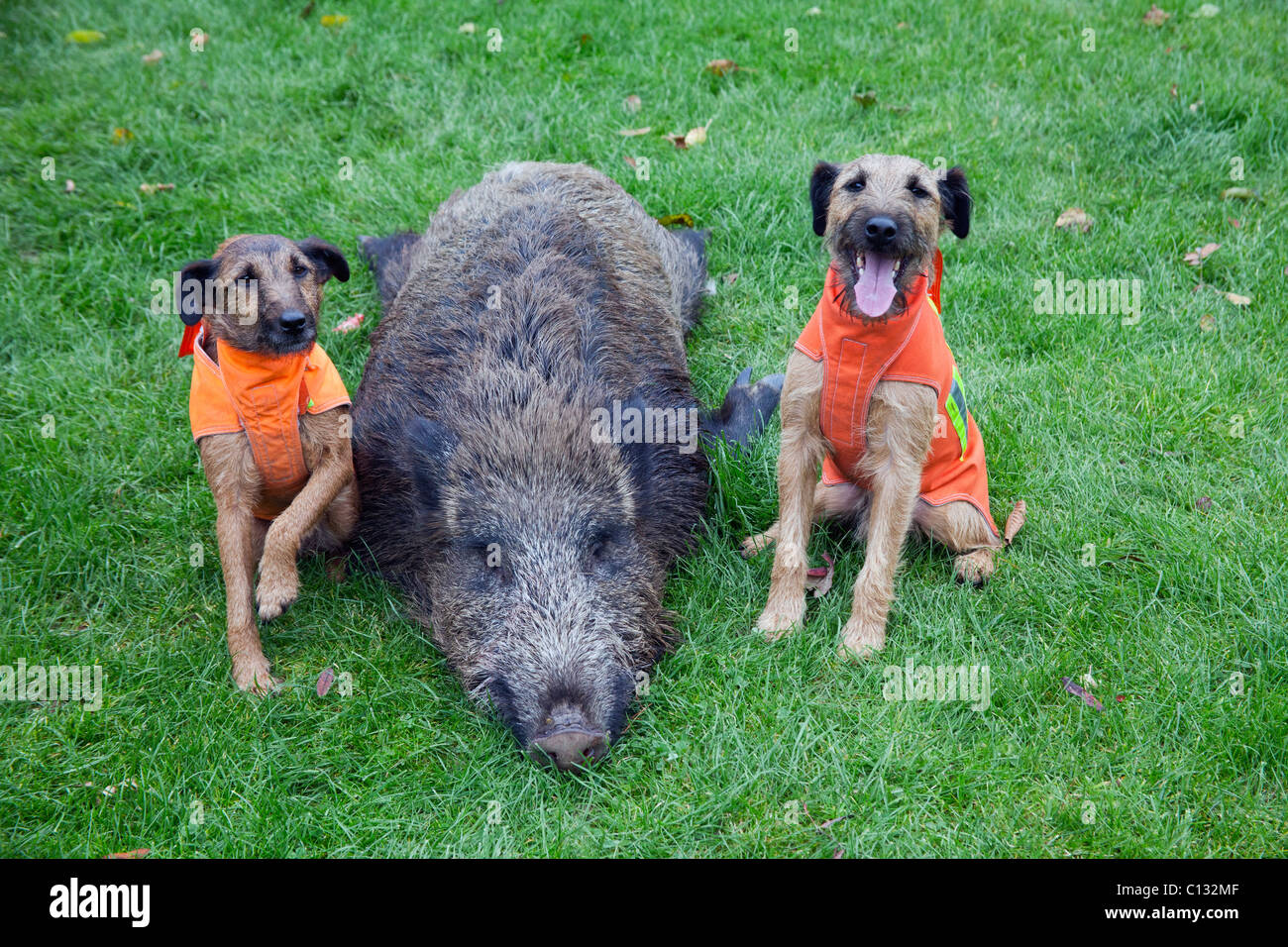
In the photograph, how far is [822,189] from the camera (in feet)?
13.9

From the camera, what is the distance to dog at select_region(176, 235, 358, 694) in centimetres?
405

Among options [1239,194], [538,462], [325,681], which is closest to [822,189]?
[538,462]

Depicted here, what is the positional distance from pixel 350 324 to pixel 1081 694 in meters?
4.74

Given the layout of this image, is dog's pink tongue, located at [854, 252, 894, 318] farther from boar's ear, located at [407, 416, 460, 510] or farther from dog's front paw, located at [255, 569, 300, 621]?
dog's front paw, located at [255, 569, 300, 621]

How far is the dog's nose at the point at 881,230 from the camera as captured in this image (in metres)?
3.70

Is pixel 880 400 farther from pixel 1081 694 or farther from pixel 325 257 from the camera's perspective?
pixel 325 257

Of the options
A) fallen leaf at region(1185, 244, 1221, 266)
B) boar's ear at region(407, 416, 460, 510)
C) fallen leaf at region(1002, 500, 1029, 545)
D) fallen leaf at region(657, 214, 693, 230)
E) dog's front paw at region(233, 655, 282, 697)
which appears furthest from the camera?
fallen leaf at region(657, 214, 693, 230)

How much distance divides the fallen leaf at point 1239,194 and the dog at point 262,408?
5.90m

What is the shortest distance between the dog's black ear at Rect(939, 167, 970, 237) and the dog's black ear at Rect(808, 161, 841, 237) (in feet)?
1.44

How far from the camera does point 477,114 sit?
817 cm

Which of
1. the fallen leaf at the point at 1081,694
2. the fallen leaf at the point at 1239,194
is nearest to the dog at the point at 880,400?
the fallen leaf at the point at 1081,694

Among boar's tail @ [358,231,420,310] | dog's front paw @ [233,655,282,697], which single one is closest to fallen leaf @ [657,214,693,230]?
boar's tail @ [358,231,420,310]

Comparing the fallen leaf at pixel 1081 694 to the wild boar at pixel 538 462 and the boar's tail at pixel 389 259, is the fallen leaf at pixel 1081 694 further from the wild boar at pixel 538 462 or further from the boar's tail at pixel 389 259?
the boar's tail at pixel 389 259

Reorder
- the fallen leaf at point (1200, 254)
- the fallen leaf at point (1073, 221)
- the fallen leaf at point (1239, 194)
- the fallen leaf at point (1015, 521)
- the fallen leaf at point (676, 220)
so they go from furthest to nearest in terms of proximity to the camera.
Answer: the fallen leaf at point (676, 220)
the fallen leaf at point (1239, 194)
the fallen leaf at point (1073, 221)
the fallen leaf at point (1200, 254)
the fallen leaf at point (1015, 521)
